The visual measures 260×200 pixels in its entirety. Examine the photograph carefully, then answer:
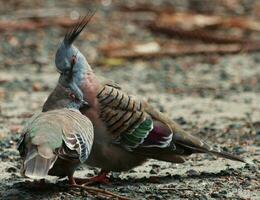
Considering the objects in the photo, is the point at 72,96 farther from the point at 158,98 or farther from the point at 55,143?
the point at 158,98

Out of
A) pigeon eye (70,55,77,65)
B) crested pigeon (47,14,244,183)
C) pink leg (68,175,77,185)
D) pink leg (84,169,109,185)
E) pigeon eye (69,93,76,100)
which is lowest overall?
pink leg (84,169,109,185)

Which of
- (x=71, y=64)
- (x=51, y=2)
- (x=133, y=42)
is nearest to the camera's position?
(x=71, y=64)

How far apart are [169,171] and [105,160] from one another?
75 cm

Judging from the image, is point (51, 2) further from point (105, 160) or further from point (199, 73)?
point (105, 160)

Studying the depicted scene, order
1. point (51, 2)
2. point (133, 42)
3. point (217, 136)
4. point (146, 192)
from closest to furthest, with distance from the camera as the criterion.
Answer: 1. point (146, 192)
2. point (217, 136)
3. point (133, 42)
4. point (51, 2)

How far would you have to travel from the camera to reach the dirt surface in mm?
6707

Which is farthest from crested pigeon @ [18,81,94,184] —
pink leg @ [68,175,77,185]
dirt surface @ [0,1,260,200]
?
dirt surface @ [0,1,260,200]

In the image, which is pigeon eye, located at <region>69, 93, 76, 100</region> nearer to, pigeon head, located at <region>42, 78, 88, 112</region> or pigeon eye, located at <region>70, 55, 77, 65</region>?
pigeon head, located at <region>42, 78, 88, 112</region>

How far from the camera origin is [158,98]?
11.1 metres

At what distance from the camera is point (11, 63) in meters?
12.9

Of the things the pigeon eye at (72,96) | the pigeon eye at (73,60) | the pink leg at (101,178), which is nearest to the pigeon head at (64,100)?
the pigeon eye at (72,96)

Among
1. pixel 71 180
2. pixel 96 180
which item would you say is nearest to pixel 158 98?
pixel 96 180

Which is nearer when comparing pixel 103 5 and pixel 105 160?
pixel 105 160

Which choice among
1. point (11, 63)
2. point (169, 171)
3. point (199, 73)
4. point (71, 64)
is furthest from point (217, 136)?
point (11, 63)
